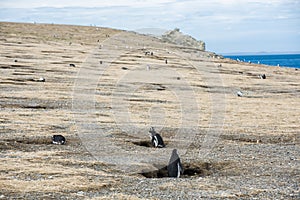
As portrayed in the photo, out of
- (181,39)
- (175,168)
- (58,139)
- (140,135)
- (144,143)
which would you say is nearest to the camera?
(175,168)

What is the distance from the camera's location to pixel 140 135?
20172 millimetres

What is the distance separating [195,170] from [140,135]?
511 cm

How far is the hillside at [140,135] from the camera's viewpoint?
12711 millimetres

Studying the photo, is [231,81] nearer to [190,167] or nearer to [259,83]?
[259,83]

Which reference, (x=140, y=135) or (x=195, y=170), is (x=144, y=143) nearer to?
(x=140, y=135)

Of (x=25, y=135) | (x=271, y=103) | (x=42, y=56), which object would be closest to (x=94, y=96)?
(x=271, y=103)

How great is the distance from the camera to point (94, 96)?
3222 centimetres

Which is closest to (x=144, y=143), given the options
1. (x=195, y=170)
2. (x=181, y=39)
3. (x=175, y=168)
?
(x=195, y=170)

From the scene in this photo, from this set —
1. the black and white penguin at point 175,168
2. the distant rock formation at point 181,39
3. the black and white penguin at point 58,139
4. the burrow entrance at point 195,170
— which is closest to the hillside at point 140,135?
the burrow entrance at point 195,170

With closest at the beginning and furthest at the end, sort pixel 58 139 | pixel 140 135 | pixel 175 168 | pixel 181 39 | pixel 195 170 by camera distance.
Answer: pixel 175 168, pixel 195 170, pixel 58 139, pixel 140 135, pixel 181 39

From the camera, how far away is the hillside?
1271 cm

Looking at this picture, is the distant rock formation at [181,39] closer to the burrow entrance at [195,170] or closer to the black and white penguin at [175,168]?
the burrow entrance at [195,170]

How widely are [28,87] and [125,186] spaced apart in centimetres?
2257

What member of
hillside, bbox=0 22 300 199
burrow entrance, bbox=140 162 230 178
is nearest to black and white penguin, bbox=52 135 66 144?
hillside, bbox=0 22 300 199
